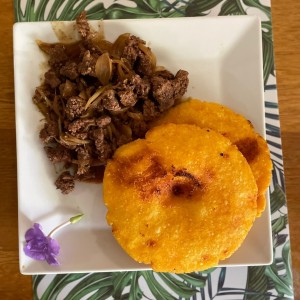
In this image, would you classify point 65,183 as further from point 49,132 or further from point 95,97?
point 95,97

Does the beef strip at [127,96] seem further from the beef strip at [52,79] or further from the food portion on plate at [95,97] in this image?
the beef strip at [52,79]

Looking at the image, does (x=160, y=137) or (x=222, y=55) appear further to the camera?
(x=222, y=55)

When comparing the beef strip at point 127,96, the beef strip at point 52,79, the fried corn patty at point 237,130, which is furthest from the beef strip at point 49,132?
the fried corn patty at point 237,130

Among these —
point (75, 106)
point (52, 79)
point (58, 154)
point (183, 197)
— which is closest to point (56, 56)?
point (52, 79)

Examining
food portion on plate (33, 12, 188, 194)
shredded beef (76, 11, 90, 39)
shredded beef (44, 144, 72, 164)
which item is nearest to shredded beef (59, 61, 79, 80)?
food portion on plate (33, 12, 188, 194)

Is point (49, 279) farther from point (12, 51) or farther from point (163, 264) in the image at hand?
point (12, 51)

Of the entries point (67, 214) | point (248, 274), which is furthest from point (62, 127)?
point (248, 274)
